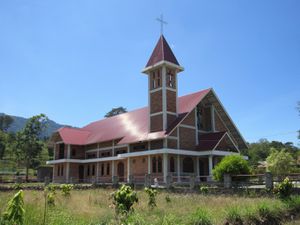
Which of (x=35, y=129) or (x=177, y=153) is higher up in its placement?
(x=35, y=129)

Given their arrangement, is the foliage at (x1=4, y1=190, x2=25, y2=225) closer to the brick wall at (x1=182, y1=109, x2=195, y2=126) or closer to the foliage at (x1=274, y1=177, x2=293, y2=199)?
the foliage at (x1=274, y1=177, x2=293, y2=199)

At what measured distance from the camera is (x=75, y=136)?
142ft

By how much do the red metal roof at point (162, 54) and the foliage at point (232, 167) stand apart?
42.7 feet

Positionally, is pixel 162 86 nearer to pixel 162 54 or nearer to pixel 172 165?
pixel 162 54

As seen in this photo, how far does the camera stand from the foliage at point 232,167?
21.8m

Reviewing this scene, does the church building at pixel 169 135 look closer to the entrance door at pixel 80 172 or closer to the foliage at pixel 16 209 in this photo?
the entrance door at pixel 80 172

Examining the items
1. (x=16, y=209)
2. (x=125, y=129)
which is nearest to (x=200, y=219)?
(x=16, y=209)

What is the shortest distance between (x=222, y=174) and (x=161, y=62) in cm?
1328

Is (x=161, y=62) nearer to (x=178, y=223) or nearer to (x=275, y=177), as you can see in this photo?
(x=275, y=177)

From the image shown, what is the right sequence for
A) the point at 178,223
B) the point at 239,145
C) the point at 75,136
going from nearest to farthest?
the point at 178,223, the point at 239,145, the point at 75,136

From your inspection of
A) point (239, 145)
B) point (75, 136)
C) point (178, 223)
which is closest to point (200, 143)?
point (239, 145)

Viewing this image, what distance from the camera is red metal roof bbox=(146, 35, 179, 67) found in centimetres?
3196

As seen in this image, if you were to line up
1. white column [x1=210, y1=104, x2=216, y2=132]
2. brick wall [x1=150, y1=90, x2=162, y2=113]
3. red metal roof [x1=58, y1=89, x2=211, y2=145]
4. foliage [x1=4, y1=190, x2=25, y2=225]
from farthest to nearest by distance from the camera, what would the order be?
white column [x1=210, y1=104, x2=216, y2=132] < red metal roof [x1=58, y1=89, x2=211, y2=145] < brick wall [x1=150, y1=90, x2=162, y2=113] < foliage [x1=4, y1=190, x2=25, y2=225]

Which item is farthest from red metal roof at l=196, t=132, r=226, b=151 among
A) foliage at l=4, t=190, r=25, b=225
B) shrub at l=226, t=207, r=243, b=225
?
foliage at l=4, t=190, r=25, b=225
